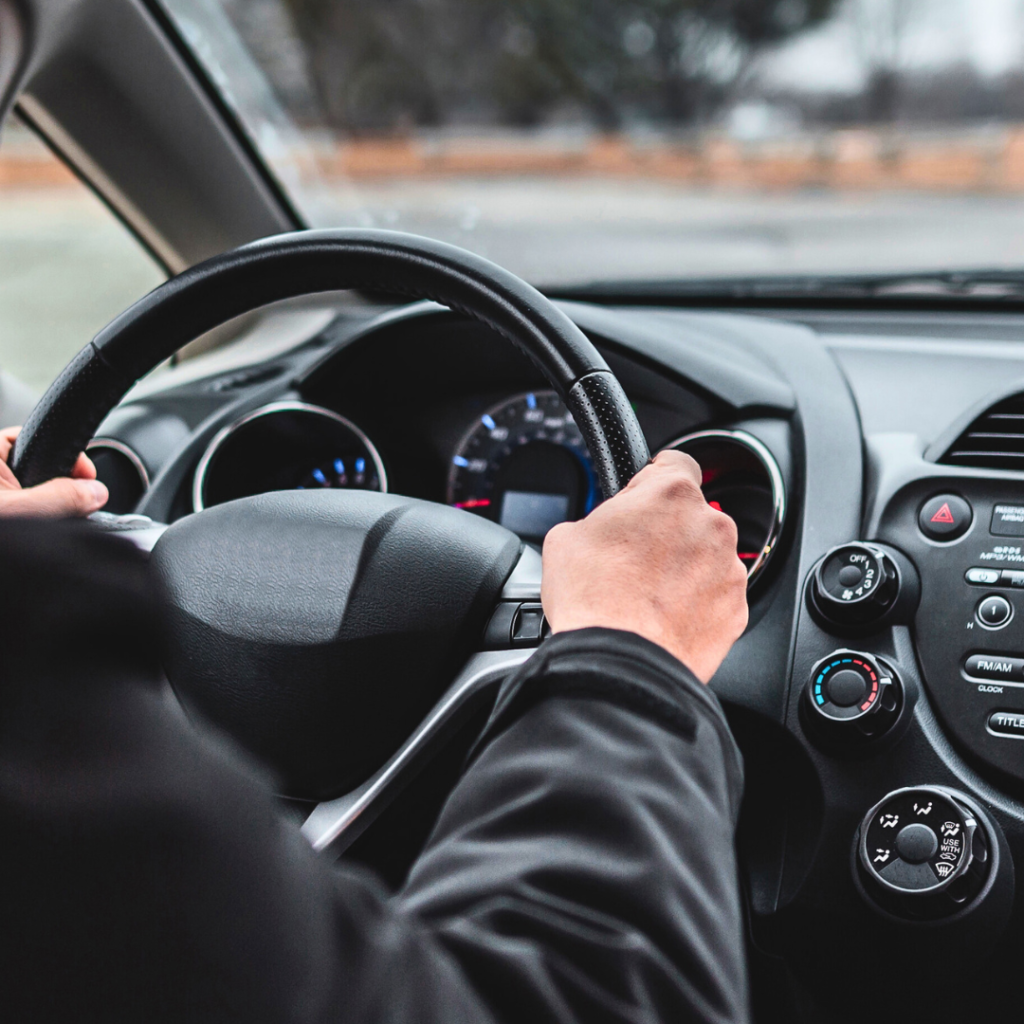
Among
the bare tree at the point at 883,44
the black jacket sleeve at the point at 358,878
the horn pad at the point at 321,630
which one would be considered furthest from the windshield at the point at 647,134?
the black jacket sleeve at the point at 358,878

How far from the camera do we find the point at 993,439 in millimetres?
1360

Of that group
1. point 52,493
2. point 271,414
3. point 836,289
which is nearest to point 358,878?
point 52,493

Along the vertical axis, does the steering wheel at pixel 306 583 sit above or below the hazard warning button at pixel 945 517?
above

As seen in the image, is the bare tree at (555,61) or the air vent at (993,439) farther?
the bare tree at (555,61)

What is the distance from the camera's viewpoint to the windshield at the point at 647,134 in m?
2.20

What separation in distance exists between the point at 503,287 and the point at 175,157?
3.77ft

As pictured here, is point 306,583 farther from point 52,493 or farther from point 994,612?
point 994,612

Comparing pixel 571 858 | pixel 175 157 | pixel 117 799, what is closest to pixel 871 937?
pixel 571 858

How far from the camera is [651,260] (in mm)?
2318

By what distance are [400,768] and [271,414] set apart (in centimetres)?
78

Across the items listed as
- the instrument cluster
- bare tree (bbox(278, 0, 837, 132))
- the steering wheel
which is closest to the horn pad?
the steering wheel

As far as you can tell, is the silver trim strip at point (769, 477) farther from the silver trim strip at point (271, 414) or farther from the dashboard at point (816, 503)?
the silver trim strip at point (271, 414)

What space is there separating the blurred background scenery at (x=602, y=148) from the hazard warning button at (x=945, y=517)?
64cm

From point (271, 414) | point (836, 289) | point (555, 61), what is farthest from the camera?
point (555, 61)
